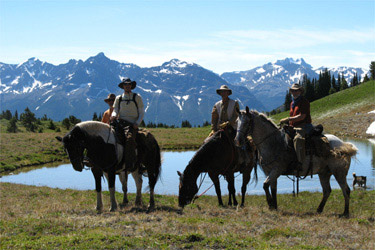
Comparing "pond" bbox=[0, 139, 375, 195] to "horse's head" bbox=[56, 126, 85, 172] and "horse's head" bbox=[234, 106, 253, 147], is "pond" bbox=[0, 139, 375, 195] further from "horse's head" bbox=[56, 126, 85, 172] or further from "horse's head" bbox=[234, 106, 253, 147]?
"horse's head" bbox=[234, 106, 253, 147]

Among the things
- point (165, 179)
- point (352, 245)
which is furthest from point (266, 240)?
point (165, 179)

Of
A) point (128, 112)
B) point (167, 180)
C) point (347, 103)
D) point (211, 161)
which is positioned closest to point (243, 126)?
point (211, 161)

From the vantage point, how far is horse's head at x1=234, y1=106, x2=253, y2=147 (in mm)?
11562

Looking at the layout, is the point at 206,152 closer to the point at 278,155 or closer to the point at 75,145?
the point at 278,155

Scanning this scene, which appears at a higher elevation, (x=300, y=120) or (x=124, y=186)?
(x=300, y=120)

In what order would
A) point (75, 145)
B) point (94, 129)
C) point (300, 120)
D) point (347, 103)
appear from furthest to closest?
point (347, 103) → point (94, 129) → point (300, 120) → point (75, 145)

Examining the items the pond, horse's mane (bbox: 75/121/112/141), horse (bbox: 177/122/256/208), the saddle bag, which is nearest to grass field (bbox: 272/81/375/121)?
the pond

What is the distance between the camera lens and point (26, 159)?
4350cm

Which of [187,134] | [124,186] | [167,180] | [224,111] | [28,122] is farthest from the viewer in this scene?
[28,122]

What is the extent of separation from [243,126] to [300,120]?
212 cm

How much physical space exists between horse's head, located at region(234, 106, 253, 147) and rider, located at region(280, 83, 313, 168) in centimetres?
134

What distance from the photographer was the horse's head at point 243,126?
11.6m

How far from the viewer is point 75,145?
12070 millimetres

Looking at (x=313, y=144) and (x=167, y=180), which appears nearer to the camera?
(x=313, y=144)
